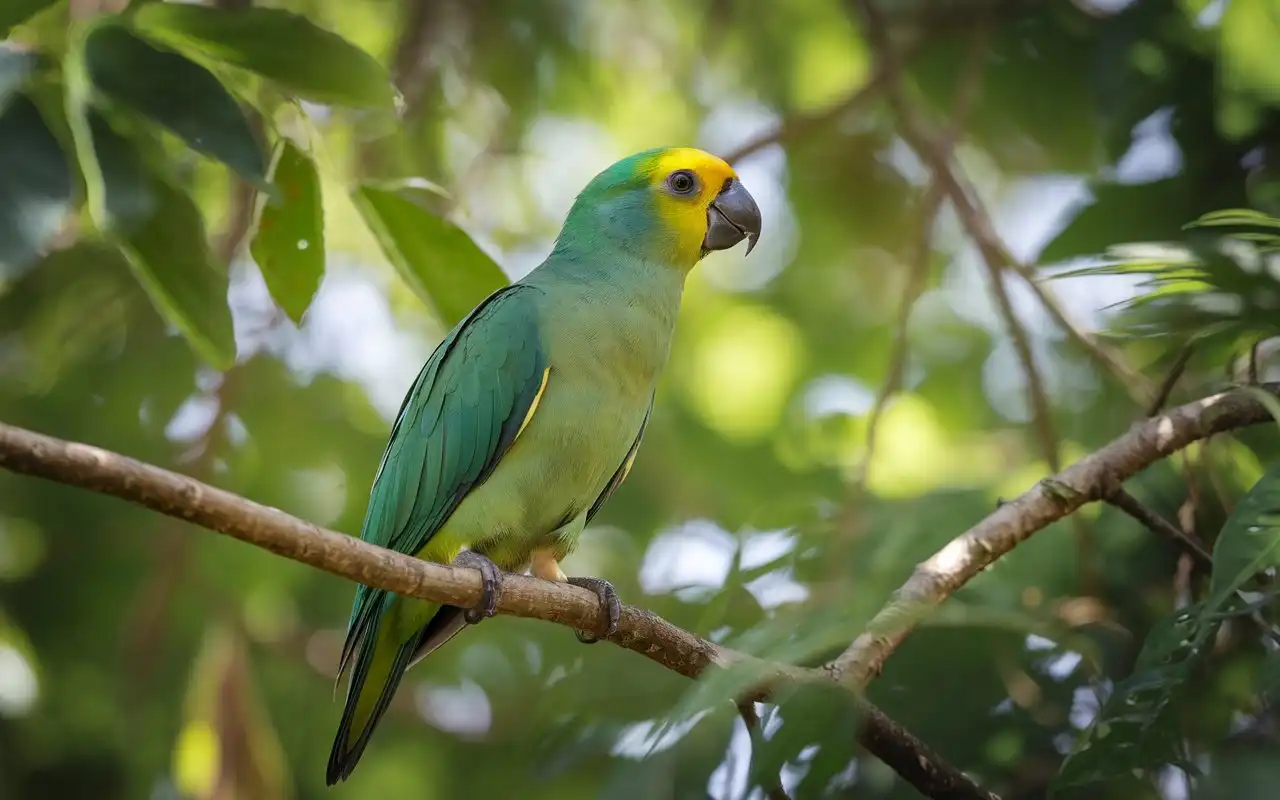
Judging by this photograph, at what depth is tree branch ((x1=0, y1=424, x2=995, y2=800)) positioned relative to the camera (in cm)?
141

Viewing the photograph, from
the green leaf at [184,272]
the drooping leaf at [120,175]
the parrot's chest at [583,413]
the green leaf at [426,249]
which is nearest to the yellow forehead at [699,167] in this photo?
the parrot's chest at [583,413]

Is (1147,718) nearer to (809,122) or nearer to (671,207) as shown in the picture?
(671,207)

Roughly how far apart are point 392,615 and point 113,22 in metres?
1.54

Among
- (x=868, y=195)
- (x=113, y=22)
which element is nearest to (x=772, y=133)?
(x=868, y=195)

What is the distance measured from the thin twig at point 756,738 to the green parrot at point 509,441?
0.57 metres

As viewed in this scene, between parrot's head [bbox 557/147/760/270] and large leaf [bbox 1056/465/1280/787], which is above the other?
parrot's head [bbox 557/147/760/270]

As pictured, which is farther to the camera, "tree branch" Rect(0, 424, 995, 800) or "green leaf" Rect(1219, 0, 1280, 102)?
"green leaf" Rect(1219, 0, 1280, 102)

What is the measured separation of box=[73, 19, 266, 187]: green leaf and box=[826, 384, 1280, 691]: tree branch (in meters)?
1.41

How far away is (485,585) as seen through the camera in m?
2.17

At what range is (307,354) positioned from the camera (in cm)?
483

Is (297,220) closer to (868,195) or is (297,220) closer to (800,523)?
(800,523)

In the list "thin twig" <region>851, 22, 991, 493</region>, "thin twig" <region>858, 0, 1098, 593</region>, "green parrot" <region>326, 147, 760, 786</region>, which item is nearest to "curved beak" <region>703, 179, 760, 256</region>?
"green parrot" <region>326, 147, 760, 786</region>

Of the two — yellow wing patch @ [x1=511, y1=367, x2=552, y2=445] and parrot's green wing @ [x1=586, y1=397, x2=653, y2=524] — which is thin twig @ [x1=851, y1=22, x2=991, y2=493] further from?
yellow wing patch @ [x1=511, y1=367, x2=552, y2=445]

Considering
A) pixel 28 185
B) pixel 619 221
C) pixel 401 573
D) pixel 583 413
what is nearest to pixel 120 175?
pixel 28 185
